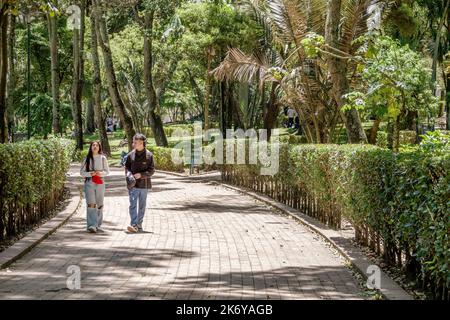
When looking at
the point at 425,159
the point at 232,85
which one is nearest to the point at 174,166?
the point at 232,85

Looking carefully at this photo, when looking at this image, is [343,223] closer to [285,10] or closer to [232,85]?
[285,10]

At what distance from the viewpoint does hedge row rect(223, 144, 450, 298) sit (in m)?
7.25

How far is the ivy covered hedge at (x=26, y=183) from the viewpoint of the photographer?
11.8m

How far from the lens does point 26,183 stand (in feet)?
43.2

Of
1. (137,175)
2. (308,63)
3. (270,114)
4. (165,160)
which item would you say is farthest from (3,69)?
(270,114)

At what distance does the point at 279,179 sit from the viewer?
20.4 m

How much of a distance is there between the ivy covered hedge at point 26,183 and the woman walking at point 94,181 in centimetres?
99

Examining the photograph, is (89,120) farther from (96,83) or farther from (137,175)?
(137,175)

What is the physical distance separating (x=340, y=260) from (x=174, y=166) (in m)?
25.7

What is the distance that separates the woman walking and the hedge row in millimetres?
4220

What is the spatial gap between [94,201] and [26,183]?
132 cm

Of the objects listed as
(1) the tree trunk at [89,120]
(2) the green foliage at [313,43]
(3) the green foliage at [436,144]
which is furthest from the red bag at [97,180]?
(1) the tree trunk at [89,120]

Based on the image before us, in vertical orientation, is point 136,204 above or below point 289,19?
below

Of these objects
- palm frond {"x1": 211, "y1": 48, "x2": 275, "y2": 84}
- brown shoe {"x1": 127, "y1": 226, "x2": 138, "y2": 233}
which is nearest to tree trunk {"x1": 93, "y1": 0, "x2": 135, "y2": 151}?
palm frond {"x1": 211, "y1": 48, "x2": 275, "y2": 84}
